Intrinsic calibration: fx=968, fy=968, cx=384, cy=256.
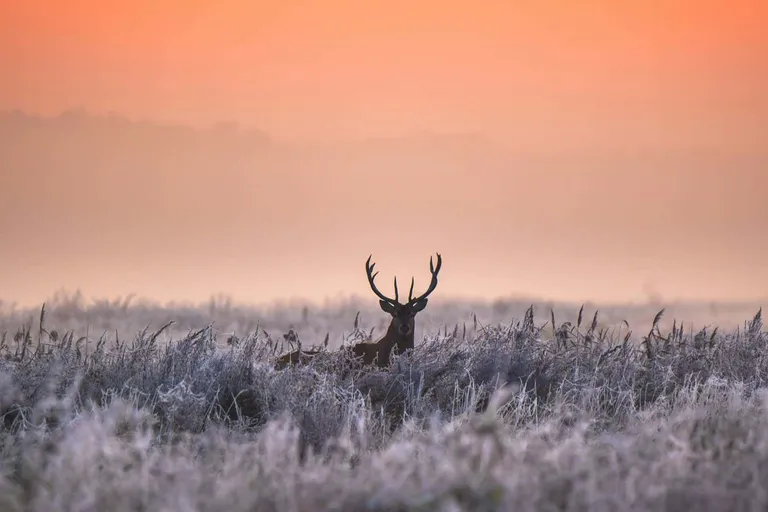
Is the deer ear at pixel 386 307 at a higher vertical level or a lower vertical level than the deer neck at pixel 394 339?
higher

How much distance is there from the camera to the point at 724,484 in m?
4.63

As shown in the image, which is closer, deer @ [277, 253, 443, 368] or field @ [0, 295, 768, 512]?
field @ [0, 295, 768, 512]

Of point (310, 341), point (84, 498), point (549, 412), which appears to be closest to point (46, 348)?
point (310, 341)

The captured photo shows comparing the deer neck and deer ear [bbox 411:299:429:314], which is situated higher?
deer ear [bbox 411:299:429:314]

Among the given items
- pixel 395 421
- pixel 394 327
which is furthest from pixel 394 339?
pixel 395 421

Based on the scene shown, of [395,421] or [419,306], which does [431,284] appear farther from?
[395,421]

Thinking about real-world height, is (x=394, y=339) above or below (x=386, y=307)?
below

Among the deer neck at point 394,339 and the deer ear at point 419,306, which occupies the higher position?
the deer ear at point 419,306

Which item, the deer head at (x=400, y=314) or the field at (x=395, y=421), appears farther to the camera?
the deer head at (x=400, y=314)

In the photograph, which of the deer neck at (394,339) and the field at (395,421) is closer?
the field at (395,421)

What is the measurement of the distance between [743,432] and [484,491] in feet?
7.32

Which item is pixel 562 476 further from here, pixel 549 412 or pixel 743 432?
pixel 549 412

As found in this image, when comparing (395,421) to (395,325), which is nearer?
(395,421)

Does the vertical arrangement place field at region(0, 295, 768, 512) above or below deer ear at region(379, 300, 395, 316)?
below
